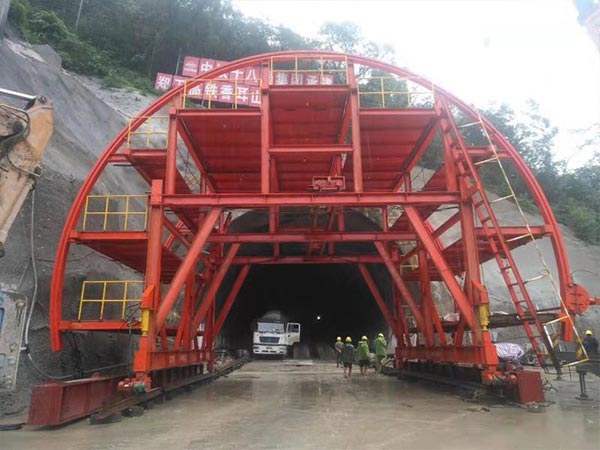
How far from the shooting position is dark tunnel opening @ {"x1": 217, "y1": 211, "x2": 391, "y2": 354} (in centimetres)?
2434

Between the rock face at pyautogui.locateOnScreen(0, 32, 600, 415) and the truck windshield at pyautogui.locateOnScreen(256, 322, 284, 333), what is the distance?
521 inches

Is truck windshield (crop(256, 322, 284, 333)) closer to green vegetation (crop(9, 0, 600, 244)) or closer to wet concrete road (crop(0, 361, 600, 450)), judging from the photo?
green vegetation (crop(9, 0, 600, 244))

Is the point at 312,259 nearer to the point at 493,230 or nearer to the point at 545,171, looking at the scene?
the point at 493,230

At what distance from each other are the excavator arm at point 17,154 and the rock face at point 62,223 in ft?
15.4

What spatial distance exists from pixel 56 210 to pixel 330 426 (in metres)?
9.36

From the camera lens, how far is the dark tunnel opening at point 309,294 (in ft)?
79.9

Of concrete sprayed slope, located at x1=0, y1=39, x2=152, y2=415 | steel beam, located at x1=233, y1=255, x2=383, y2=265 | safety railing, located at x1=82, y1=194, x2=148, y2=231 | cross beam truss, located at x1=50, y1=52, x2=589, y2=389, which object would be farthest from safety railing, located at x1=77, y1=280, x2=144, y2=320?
steel beam, located at x1=233, y1=255, x2=383, y2=265

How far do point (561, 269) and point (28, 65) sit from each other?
746 inches

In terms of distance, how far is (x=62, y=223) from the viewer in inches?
483

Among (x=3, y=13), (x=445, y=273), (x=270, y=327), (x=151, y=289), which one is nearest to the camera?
(x=151, y=289)

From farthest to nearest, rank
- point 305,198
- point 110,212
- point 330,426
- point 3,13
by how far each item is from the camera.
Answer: point 3,13 → point 110,212 → point 305,198 → point 330,426

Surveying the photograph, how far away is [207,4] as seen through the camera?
38.7 m

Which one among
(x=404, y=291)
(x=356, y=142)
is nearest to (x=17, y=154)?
(x=356, y=142)

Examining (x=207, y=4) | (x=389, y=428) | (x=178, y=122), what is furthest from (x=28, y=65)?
(x=207, y=4)
